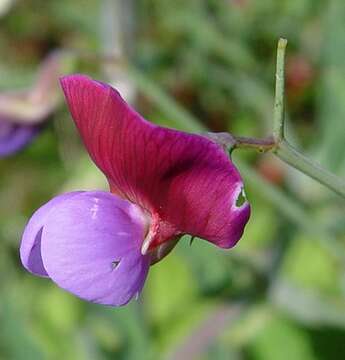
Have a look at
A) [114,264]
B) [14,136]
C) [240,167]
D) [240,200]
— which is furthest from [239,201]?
[14,136]

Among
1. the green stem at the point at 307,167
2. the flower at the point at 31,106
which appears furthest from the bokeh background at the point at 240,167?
the green stem at the point at 307,167

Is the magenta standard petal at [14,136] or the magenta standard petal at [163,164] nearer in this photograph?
the magenta standard petal at [163,164]

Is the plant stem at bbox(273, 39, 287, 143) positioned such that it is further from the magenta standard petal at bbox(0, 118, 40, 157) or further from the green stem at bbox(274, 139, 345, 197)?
the magenta standard petal at bbox(0, 118, 40, 157)

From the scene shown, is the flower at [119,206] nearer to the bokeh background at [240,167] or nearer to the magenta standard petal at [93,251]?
the magenta standard petal at [93,251]

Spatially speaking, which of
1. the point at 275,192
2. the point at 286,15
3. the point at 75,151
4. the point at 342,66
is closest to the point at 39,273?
the point at 275,192

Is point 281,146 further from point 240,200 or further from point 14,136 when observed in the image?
point 14,136

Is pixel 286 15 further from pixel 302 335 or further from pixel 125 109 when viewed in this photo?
pixel 125 109
